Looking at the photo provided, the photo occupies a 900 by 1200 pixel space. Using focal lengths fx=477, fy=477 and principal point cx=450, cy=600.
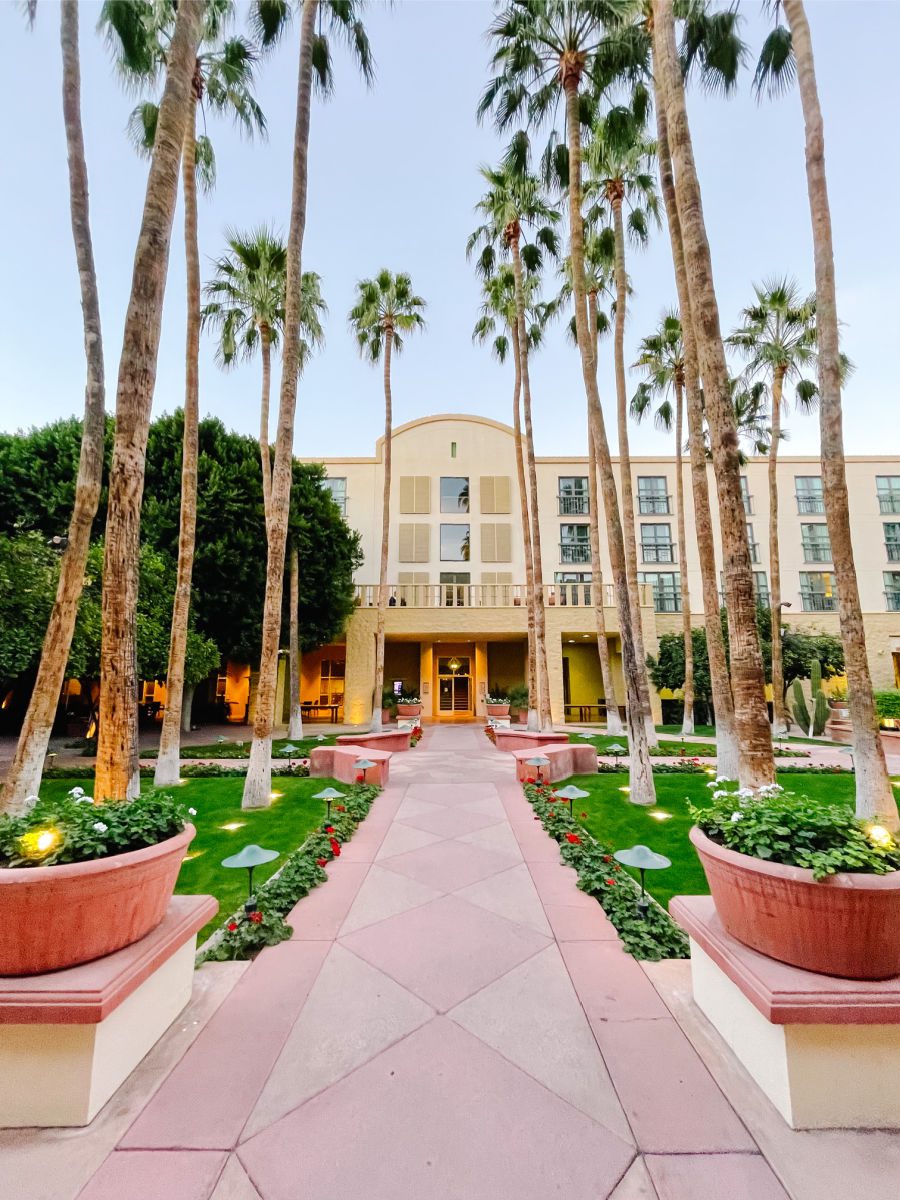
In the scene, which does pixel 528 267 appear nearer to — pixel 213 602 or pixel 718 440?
pixel 718 440

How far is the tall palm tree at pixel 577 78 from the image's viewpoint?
8.36 metres

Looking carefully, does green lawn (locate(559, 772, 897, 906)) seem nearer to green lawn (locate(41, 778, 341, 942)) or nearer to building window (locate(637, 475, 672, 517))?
green lawn (locate(41, 778, 341, 942))

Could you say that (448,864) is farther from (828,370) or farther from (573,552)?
(573,552)

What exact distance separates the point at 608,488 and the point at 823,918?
7496 mm

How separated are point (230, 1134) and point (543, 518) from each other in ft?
87.4

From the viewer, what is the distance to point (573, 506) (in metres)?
27.3

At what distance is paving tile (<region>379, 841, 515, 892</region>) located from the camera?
4657 mm

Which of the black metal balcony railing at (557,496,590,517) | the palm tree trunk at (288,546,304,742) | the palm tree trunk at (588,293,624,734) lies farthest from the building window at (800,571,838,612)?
the palm tree trunk at (288,546,304,742)

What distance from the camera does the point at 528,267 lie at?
14820 millimetres

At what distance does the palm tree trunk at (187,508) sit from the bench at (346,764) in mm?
2631

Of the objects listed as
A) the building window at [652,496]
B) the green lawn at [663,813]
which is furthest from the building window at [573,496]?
the green lawn at [663,813]

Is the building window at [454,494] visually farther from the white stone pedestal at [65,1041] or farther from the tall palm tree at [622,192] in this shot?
the white stone pedestal at [65,1041]

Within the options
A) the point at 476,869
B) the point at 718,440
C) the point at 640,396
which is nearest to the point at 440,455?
the point at 640,396

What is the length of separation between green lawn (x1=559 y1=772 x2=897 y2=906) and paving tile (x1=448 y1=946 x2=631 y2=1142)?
5.87 feet
